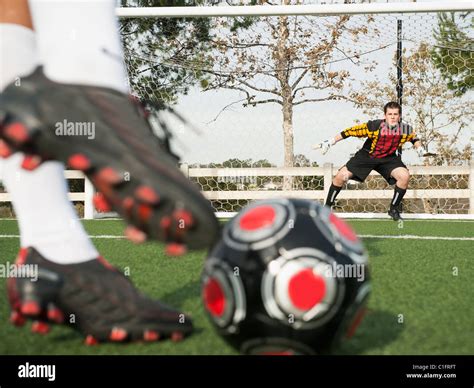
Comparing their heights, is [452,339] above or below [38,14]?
below

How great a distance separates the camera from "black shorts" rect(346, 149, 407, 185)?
820 centimetres

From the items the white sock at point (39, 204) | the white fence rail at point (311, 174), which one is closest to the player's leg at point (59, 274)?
the white sock at point (39, 204)

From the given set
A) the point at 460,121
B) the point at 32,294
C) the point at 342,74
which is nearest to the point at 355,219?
the point at 342,74

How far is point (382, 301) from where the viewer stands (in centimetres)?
270

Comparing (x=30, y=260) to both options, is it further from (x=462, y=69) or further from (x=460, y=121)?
(x=460, y=121)

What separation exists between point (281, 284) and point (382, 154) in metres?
6.81

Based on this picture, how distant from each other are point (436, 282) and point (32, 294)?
7.22 feet

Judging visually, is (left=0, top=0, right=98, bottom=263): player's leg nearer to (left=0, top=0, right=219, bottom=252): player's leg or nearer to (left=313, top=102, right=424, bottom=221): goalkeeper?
(left=0, top=0, right=219, bottom=252): player's leg

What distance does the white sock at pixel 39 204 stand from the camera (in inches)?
73.5

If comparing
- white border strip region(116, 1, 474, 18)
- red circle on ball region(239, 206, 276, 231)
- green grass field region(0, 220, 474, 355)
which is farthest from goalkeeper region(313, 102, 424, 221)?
red circle on ball region(239, 206, 276, 231)

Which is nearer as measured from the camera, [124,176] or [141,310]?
[124,176]

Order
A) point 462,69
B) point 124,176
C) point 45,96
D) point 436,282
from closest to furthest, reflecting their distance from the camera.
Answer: point 124,176 < point 45,96 < point 436,282 < point 462,69

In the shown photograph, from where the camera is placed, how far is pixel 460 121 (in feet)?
42.1

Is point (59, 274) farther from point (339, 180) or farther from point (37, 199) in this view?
point (339, 180)
